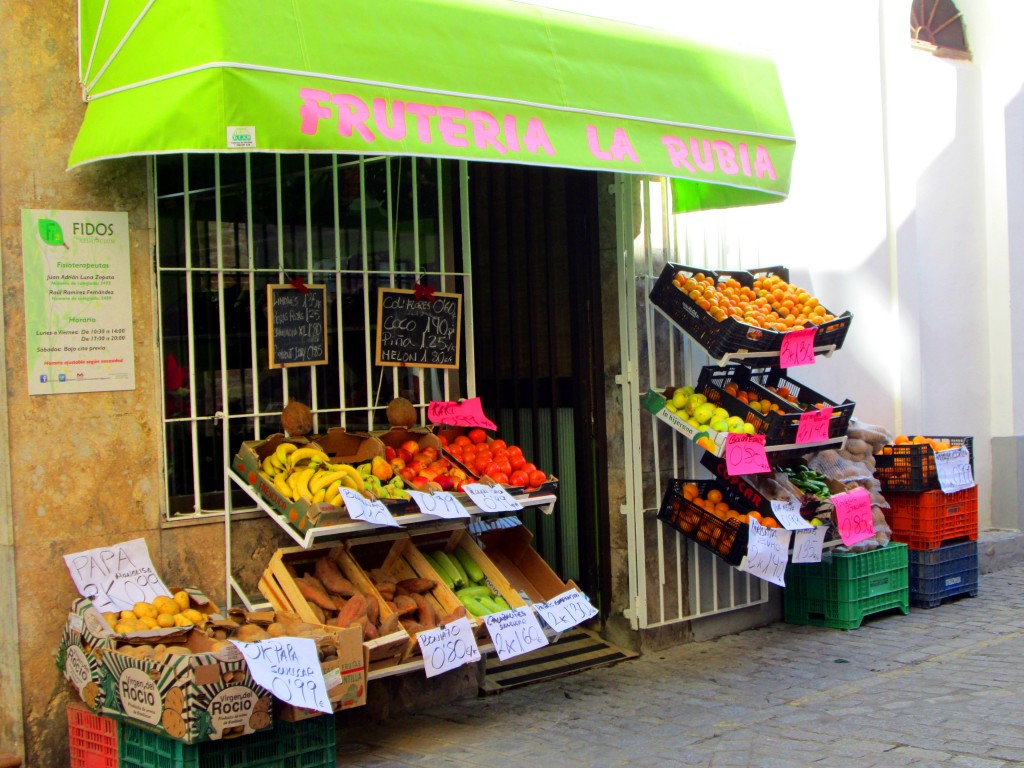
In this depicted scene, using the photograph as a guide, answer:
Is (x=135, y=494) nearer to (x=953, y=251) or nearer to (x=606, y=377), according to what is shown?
(x=606, y=377)

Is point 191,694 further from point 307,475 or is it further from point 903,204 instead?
point 903,204

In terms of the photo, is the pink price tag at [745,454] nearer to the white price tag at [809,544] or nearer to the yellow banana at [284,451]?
the white price tag at [809,544]

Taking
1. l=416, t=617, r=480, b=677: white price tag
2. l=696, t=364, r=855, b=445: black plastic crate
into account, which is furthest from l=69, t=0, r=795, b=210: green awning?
l=416, t=617, r=480, b=677: white price tag

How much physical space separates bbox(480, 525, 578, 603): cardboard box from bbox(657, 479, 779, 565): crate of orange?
1078 millimetres

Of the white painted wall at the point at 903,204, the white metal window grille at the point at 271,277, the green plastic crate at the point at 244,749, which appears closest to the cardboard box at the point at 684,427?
the white metal window grille at the point at 271,277

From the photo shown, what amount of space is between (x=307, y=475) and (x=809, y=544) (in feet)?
11.0

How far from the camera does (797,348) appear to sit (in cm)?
712

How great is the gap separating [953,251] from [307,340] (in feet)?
21.0

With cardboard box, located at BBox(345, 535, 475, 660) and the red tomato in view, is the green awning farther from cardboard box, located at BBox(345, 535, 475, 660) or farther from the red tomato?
cardboard box, located at BBox(345, 535, 475, 660)

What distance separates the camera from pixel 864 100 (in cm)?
905

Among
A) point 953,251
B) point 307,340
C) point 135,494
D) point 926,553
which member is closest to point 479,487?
point 307,340

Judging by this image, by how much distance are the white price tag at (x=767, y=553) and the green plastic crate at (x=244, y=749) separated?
9.41 ft

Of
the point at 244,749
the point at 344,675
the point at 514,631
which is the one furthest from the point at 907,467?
the point at 244,749

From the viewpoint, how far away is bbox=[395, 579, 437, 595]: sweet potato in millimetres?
5688
